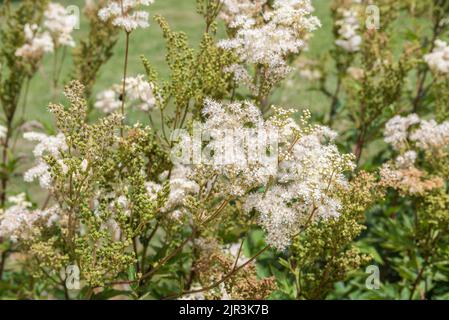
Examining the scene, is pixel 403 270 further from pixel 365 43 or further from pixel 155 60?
pixel 155 60

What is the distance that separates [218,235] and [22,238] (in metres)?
1.30

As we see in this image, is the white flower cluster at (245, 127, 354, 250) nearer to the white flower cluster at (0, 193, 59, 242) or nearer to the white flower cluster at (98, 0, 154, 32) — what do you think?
the white flower cluster at (98, 0, 154, 32)

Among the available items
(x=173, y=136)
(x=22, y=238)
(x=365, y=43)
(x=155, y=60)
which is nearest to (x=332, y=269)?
(x=173, y=136)

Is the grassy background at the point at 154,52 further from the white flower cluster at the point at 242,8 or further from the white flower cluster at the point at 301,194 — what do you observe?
the white flower cluster at the point at 301,194

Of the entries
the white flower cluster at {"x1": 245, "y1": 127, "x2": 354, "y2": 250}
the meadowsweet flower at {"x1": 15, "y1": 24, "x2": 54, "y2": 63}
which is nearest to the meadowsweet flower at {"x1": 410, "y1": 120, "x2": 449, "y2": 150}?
the white flower cluster at {"x1": 245, "y1": 127, "x2": 354, "y2": 250}

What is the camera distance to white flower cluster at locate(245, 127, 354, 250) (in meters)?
2.91

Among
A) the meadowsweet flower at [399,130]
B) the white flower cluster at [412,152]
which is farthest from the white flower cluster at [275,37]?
the meadowsweet flower at [399,130]

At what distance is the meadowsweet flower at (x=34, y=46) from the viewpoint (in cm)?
536

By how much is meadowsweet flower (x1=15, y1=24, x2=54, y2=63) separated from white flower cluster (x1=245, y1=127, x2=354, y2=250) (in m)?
3.22

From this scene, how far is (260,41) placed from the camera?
3.28 metres

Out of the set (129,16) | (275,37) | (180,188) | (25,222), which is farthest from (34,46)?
(275,37)

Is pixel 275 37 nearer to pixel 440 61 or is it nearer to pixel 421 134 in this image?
pixel 421 134

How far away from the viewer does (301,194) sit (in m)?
2.89

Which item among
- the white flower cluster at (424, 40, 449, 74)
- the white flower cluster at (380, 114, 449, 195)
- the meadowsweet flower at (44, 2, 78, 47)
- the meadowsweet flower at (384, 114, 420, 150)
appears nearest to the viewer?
→ the white flower cluster at (380, 114, 449, 195)
